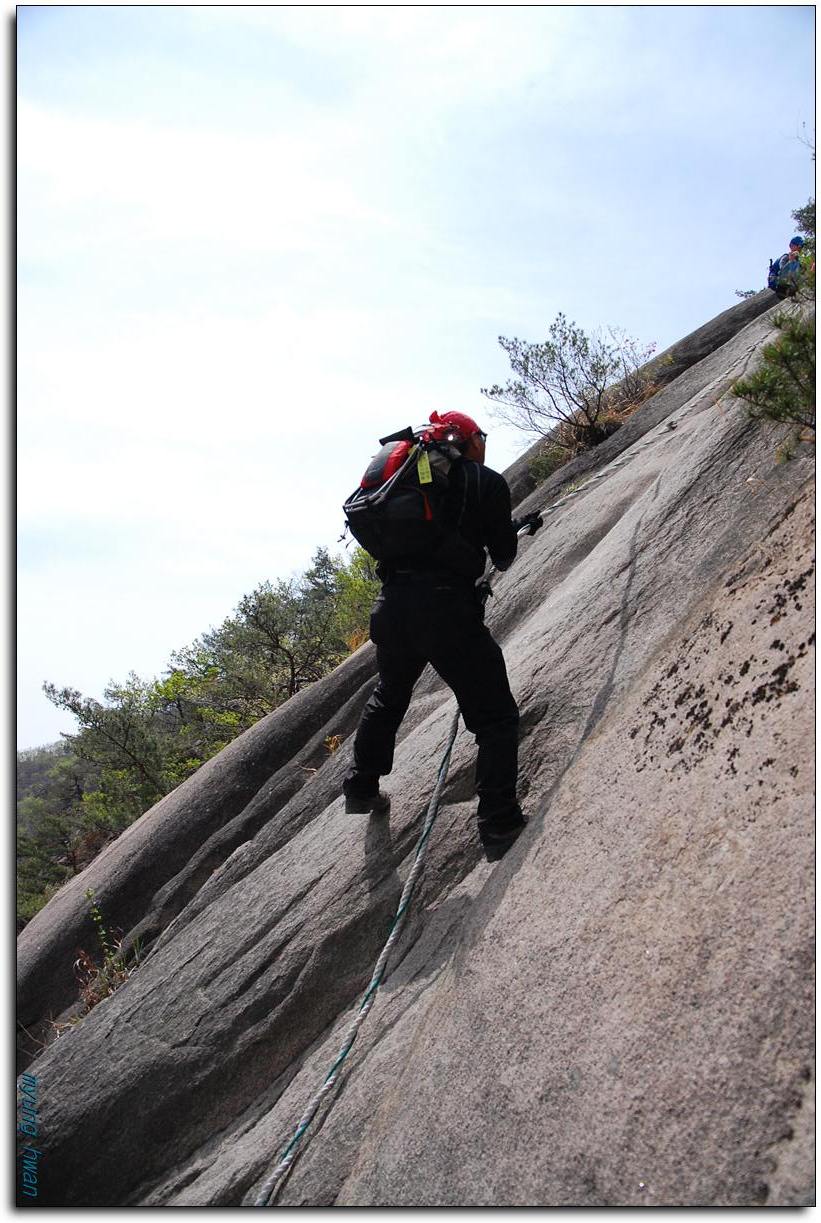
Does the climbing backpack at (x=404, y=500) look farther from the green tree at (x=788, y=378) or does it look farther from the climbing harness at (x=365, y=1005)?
the green tree at (x=788, y=378)

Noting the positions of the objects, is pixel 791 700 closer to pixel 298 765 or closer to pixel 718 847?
pixel 718 847

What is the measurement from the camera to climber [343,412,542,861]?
4.62 meters

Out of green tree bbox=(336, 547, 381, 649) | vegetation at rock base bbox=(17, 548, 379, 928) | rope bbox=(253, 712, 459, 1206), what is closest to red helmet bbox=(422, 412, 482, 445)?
rope bbox=(253, 712, 459, 1206)

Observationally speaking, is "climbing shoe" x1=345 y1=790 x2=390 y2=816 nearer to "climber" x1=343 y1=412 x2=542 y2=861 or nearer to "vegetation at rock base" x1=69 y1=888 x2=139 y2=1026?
"climber" x1=343 y1=412 x2=542 y2=861

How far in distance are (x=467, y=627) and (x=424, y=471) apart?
947 millimetres

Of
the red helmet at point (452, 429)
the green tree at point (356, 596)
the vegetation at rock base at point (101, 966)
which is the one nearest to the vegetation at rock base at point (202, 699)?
the green tree at point (356, 596)

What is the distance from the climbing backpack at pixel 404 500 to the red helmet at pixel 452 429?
0.04 m

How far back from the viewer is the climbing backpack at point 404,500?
189 inches

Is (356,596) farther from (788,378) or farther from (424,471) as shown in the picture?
(788,378)

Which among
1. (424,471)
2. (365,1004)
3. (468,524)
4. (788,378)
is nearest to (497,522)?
(468,524)

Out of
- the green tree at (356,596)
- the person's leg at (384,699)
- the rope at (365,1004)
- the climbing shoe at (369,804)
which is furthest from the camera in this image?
the green tree at (356,596)

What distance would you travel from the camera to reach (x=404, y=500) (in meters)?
4.81

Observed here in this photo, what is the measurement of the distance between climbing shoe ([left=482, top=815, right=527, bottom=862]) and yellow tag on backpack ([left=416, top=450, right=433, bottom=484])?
1.99m

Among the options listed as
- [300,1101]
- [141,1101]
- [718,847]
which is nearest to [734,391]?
[718,847]
